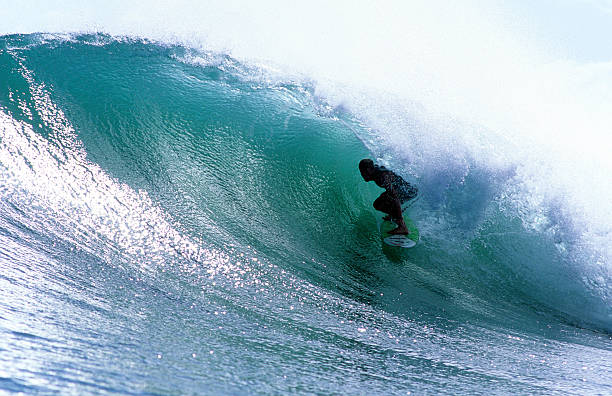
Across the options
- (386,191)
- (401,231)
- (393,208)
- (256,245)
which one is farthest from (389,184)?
(256,245)

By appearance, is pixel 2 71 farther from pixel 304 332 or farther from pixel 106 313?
pixel 304 332

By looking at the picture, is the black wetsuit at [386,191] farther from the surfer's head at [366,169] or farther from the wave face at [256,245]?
the wave face at [256,245]

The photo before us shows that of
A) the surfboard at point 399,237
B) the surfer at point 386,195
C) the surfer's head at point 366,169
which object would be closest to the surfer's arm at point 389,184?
the surfer at point 386,195

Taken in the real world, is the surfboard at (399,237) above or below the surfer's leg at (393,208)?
below

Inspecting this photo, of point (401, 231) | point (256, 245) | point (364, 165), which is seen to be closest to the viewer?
point (256, 245)

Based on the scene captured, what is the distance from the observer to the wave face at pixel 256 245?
2428 millimetres

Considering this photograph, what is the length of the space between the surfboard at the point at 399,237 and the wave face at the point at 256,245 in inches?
4.2

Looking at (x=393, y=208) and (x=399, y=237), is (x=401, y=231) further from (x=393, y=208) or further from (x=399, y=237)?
(x=393, y=208)

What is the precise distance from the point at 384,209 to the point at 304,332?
96.5 inches

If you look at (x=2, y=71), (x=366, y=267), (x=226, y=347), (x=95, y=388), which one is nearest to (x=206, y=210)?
(x=366, y=267)

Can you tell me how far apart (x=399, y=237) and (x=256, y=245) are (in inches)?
68.4

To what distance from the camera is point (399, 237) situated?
4945 mm

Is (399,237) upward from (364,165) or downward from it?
downward

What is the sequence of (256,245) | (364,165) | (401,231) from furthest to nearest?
1. (364,165)
2. (401,231)
3. (256,245)
